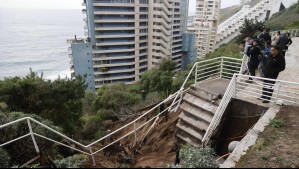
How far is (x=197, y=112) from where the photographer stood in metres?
6.68

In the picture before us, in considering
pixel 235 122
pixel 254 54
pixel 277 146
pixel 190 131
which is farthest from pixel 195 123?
pixel 254 54

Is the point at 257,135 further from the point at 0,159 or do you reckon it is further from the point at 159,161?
the point at 0,159

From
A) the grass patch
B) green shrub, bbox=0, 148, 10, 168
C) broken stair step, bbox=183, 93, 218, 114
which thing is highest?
broken stair step, bbox=183, 93, 218, 114

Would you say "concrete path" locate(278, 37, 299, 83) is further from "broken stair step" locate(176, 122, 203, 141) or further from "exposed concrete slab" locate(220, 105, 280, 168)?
"broken stair step" locate(176, 122, 203, 141)

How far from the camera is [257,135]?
5.01 meters

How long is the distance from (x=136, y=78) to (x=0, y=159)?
47.5 m

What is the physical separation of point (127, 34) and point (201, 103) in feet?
137

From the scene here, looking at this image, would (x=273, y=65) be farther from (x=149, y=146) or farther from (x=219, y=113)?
(x=149, y=146)

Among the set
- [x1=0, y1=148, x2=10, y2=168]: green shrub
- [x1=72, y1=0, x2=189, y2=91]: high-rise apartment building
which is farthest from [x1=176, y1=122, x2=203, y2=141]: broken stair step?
[x1=72, y1=0, x2=189, y2=91]: high-rise apartment building

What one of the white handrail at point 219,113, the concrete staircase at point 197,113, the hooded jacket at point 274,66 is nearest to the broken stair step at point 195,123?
the concrete staircase at point 197,113

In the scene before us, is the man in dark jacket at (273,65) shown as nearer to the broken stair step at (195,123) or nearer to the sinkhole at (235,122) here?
the sinkhole at (235,122)

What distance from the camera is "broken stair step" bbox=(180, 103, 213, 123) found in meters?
6.32

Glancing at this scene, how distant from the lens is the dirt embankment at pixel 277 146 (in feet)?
13.1

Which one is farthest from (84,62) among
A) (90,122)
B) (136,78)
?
(90,122)
